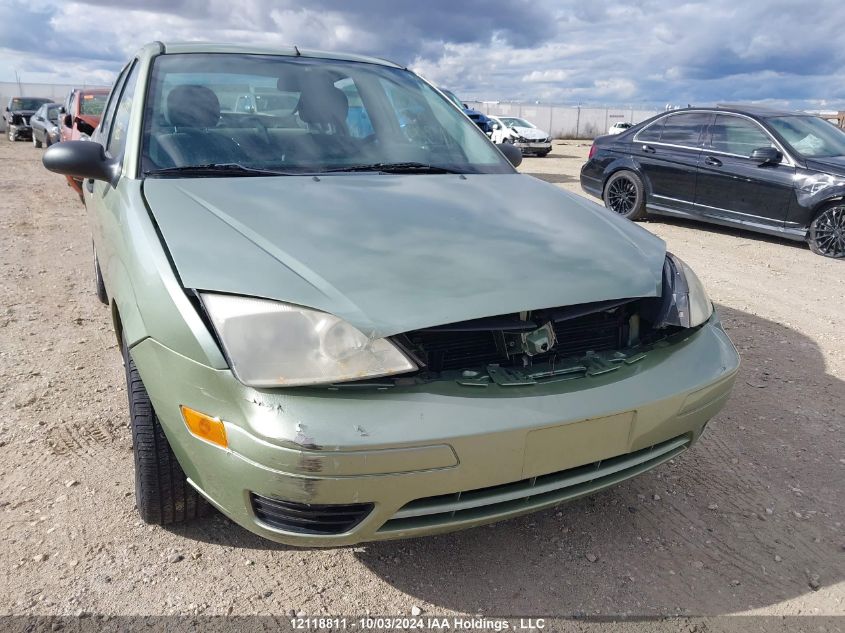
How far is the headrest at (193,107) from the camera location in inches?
102

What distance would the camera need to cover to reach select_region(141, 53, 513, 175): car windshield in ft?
8.27

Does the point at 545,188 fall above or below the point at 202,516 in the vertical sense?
above

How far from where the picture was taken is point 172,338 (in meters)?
1.68

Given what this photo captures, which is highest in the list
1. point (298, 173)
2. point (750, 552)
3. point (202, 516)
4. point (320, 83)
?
point (320, 83)

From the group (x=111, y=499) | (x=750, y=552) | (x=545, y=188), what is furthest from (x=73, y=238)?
(x=750, y=552)

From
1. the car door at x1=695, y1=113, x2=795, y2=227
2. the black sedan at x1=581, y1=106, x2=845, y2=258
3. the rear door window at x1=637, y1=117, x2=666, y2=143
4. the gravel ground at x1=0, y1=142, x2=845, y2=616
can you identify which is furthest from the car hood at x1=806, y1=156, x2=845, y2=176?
the gravel ground at x1=0, y1=142, x2=845, y2=616

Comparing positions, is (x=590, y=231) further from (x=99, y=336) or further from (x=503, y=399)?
(x=99, y=336)

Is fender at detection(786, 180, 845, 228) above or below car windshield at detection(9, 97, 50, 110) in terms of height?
below

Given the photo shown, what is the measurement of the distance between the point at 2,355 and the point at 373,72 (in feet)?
8.41

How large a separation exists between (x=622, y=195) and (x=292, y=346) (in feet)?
24.0

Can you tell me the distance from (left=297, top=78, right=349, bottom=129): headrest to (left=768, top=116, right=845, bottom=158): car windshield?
5.73 metres

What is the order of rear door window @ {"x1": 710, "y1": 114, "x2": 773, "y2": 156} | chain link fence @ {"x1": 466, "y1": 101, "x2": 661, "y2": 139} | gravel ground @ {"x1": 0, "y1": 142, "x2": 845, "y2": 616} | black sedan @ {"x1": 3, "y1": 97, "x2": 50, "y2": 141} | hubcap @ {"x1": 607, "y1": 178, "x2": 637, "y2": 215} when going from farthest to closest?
chain link fence @ {"x1": 466, "y1": 101, "x2": 661, "y2": 139} < black sedan @ {"x1": 3, "y1": 97, "x2": 50, "y2": 141} < hubcap @ {"x1": 607, "y1": 178, "x2": 637, "y2": 215} < rear door window @ {"x1": 710, "y1": 114, "x2": 773, "y2": 156} < gravel ground @ {"x1": 0, "y1": 142, "x2": 845, "y2": 616}

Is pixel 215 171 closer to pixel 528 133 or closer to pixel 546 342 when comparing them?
pixel 546 342

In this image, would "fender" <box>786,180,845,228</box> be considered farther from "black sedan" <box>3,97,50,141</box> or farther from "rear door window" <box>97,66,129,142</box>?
"black sedan" <box>3,97,50,141</box>
